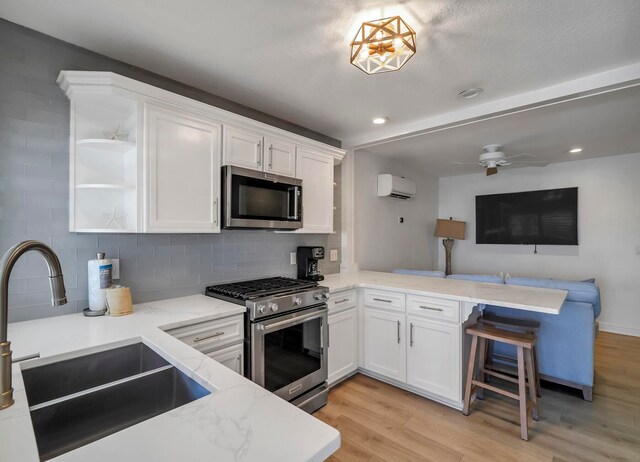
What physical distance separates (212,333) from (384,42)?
1873mm

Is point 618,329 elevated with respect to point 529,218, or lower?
lower

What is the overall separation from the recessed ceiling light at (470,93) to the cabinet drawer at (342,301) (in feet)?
6.10

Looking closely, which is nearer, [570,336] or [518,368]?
[518,368]

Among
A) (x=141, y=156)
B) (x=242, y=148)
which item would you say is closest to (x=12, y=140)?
(x=141, y=156)

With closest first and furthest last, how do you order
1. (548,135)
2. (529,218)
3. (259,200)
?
(259,200) < (548,135) < (529,218)

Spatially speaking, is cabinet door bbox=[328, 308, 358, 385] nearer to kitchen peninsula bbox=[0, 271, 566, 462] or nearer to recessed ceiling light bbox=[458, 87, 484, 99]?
kitchen peninsula bbox=[0, 271, 566, 462]

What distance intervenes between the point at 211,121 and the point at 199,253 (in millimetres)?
969

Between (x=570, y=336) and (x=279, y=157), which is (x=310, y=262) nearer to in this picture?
(x=279, y=157)

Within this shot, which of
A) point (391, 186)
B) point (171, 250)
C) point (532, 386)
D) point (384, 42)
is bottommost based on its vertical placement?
point (532, 386)

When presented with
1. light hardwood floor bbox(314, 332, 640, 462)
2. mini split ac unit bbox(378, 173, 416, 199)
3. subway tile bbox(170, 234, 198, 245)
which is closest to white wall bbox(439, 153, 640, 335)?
light hardwood floor bbox(314, 332, 640, 462)

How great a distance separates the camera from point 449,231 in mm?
5359

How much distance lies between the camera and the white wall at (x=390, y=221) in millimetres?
3850

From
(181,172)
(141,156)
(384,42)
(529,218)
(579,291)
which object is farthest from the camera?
(529,218)

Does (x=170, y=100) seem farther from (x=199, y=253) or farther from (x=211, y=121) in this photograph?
(x=199, y=253)
